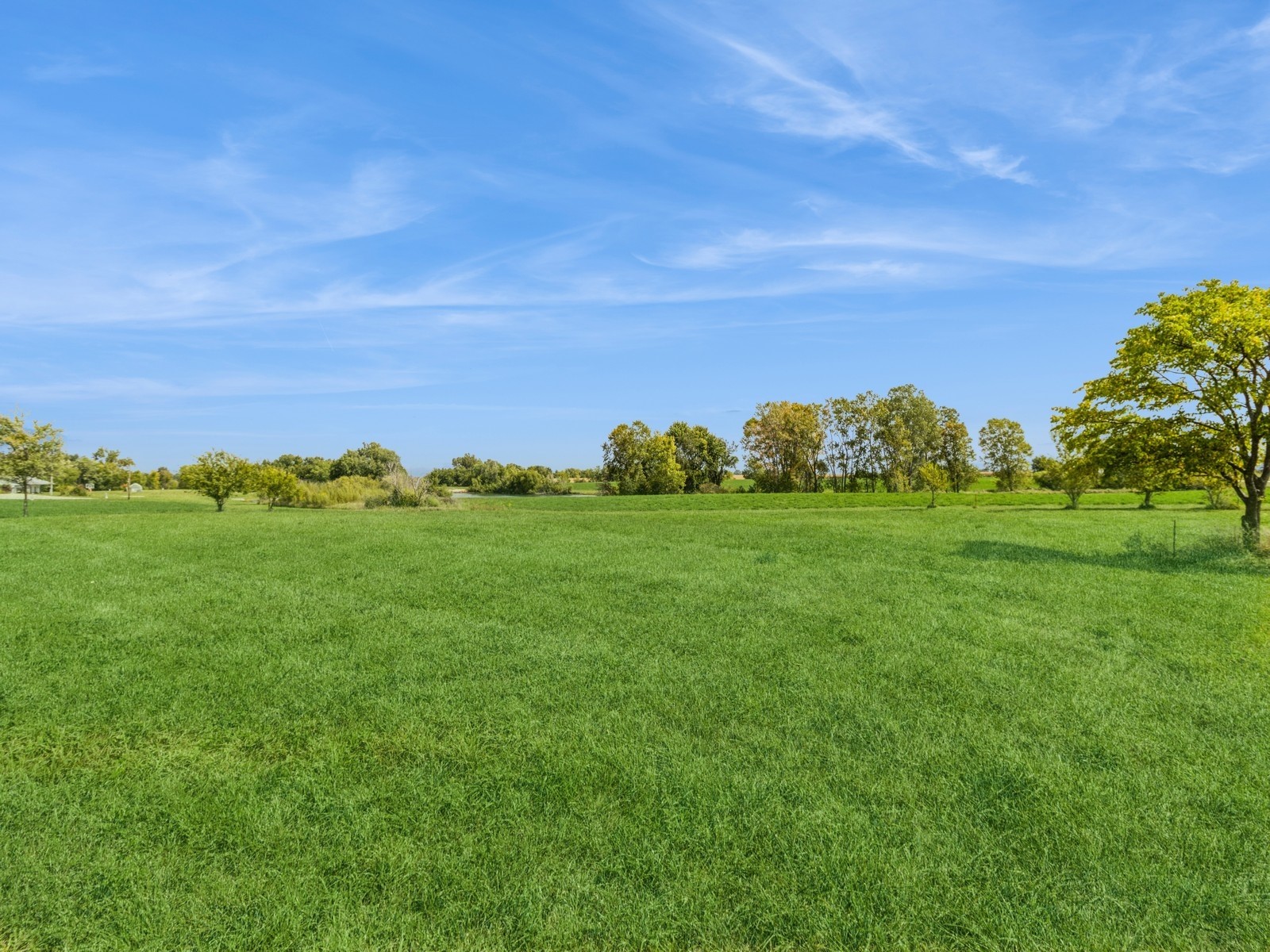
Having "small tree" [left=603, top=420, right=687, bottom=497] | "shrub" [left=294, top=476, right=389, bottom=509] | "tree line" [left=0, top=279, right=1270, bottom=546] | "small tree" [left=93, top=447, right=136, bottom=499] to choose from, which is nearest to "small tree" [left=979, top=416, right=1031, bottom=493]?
"tree line" [left=0, top=279, right=1270, bottom=546]

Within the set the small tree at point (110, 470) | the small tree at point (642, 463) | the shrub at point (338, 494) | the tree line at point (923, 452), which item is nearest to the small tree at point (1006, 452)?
the tree line at point (923, 452)

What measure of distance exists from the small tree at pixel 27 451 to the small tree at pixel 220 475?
16.1ft

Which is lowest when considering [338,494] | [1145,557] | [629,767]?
[629,767]

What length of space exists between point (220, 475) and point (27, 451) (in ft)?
21.6

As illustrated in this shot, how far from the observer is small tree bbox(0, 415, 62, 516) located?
2511 cm

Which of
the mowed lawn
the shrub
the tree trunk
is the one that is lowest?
the mowed lawn

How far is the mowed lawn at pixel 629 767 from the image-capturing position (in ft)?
10.7

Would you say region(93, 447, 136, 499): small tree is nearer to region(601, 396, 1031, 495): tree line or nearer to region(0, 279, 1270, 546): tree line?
region(0, 279, 1270, 546): tree line

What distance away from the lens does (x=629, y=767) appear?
14.8ft

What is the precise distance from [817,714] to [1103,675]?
3447 millimetres

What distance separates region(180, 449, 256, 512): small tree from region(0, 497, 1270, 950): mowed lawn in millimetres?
21916

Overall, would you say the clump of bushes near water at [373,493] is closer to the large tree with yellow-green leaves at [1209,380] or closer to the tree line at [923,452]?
the tree line at [923,452]

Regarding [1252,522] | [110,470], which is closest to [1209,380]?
[1252,522]

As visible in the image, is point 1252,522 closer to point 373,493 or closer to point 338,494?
point 373,493
